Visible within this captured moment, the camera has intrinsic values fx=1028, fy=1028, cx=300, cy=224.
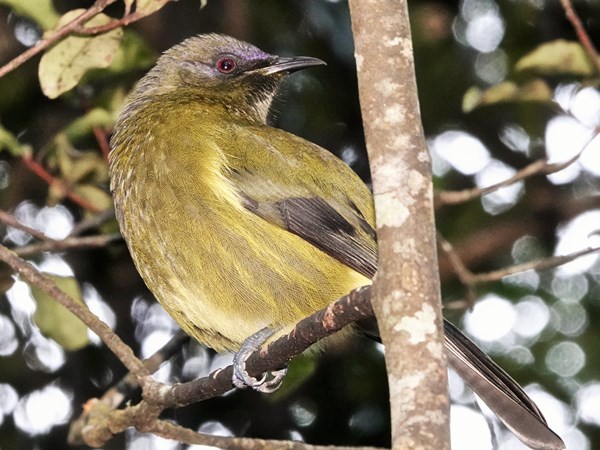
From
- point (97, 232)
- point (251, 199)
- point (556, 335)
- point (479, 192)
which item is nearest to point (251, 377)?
point (251, 199)

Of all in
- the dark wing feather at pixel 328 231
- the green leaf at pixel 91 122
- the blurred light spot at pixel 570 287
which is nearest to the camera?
the dark wing feather at pixel 328 231

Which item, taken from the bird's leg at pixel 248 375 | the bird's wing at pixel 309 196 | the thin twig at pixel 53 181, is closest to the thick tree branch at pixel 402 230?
the bird's leg at pixel 248 375

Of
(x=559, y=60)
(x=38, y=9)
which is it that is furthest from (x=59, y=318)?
(x=559, y=60)

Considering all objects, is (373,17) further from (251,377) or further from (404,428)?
(251,377)

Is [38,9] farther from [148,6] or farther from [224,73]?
[224,73]

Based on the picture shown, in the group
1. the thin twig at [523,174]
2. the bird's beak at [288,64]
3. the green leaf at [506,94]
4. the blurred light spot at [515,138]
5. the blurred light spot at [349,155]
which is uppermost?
the blurred light spot at [515,138]

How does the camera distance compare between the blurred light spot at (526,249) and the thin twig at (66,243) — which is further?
the blurred light spot at (526,249)

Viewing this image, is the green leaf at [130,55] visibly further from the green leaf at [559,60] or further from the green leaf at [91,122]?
the green leaf at [559,60]
